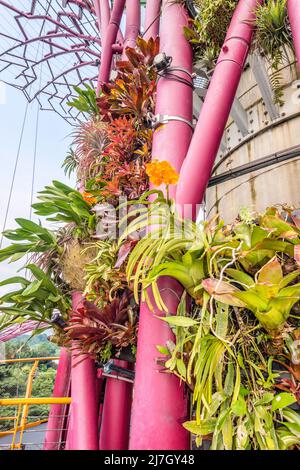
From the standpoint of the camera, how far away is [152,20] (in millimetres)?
2057

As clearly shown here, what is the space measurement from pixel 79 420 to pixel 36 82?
8.94 metres

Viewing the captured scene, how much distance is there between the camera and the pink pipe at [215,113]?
1.26 metres

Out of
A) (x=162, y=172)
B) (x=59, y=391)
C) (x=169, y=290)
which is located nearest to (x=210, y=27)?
(x=162, y=172)

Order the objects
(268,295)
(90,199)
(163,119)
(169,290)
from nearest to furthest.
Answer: (268,295) → (169,290) → (163,119) → (90,199)

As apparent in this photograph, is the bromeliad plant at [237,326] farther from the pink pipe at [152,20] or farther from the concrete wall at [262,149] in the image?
the pink pipe at [152,20]

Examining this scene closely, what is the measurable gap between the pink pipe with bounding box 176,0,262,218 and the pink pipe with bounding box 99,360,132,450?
102cm

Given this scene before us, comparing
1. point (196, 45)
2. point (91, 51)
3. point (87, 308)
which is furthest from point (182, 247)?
point (91, 51)

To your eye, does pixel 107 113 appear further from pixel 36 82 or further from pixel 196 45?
pixel 36 82

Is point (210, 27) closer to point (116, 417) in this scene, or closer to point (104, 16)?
point (104, 16)

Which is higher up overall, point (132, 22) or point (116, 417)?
point (132, 22)

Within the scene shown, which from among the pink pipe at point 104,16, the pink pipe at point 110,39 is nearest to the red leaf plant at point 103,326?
the pink pipe at point 110,39

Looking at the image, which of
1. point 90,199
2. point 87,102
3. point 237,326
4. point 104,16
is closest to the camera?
Answer: point 237,326

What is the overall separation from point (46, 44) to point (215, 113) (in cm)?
743

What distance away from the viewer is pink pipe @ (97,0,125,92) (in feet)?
9.65
